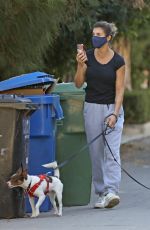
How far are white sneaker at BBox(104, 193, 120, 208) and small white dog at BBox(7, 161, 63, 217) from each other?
0.59 m

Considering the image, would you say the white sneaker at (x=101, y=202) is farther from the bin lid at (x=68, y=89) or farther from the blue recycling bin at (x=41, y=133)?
the bin lid at (x=68, y=89)

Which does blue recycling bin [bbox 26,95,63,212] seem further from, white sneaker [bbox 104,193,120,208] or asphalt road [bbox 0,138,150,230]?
white sneaker [bbox 104,193,120,208]

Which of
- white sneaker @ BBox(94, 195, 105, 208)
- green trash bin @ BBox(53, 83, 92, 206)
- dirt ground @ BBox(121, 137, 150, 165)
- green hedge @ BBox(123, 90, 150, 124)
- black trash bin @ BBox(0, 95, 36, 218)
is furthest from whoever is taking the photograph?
green hedge @ BBox(123, 90, 150, 124)

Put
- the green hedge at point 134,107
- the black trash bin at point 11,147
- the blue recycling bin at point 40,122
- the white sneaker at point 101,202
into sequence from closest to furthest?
the black trash bin at point 11,147 < the blue recycling bin at point 40,122 < the white sneaker at point 101,202 < the green hedge at point 134,107

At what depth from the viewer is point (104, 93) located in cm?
821

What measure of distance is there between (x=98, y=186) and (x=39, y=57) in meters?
3.03

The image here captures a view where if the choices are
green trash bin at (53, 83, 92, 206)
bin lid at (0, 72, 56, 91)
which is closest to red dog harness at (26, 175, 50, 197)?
green trash bin at (53, 83, 92, 206)

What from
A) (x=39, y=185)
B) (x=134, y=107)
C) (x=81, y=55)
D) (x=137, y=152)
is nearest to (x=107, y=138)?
(x=81, y=55)

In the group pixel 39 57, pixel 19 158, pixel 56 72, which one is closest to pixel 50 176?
pixel 19 158

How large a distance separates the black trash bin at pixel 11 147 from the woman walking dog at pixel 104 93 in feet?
2.82

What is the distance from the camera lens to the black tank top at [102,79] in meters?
8.16

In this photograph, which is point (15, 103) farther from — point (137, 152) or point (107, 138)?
→ point (137, 152)

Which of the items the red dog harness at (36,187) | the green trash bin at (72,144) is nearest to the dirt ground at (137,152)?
the green trash bin at (72,144)

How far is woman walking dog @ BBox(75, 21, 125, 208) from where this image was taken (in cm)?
816
